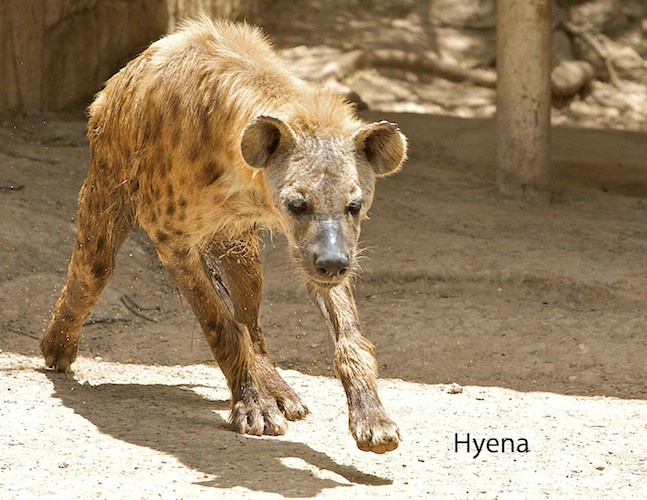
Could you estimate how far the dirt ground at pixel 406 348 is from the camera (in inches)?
173

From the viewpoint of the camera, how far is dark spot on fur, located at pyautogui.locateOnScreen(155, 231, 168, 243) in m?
5.11

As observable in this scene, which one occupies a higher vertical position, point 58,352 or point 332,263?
point 332,263

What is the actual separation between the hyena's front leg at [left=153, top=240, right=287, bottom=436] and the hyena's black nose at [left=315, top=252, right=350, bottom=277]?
102 centimetres

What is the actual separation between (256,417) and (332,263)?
3.71 feet

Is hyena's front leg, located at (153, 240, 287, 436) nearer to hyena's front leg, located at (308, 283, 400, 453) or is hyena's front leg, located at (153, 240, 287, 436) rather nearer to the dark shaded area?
the dark shaded area

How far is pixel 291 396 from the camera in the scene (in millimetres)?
5336

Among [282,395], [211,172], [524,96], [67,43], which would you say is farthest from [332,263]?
[67,43]

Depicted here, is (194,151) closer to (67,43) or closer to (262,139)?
(262,139)

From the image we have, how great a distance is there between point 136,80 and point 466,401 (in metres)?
2.20

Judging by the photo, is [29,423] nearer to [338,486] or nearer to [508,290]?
[338,486]

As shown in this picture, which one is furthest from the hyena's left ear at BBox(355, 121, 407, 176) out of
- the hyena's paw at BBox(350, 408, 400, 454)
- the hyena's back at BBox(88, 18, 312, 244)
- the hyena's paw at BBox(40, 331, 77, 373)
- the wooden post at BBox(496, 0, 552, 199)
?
the wooden post at BBox(496, 0, 552, 199)

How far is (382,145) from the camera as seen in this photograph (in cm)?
450

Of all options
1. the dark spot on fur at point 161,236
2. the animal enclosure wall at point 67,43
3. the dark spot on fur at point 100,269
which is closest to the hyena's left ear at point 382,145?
the dark spot on fur at point 161,236

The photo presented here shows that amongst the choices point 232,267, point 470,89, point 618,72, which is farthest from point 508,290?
point 618,72
